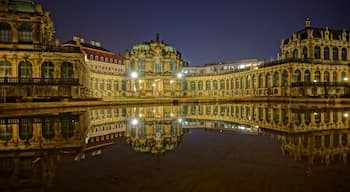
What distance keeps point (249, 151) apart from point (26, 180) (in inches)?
280

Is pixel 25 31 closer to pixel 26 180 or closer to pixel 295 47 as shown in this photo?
pixel 26 180

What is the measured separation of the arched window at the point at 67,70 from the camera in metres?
43.6

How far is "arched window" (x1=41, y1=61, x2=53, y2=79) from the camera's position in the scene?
42.7 meters

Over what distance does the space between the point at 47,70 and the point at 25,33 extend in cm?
848

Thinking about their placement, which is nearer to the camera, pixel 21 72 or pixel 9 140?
pixel 9 140

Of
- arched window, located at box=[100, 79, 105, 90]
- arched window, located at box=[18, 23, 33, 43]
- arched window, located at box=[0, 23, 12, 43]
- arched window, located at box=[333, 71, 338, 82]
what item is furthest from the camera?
arched window, located at box=[100, 79, 105, 90]

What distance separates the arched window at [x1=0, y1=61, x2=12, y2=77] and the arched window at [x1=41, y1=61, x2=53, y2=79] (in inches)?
181

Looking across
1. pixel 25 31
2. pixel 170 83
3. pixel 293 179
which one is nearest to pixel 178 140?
pixel 293 179

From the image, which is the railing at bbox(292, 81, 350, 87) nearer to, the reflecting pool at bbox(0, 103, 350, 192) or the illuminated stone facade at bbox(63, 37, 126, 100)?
the illuminated stone facade at bbox(63, 37, 126, 100)

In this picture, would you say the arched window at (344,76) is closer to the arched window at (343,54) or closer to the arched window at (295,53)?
the arched window at (343,54)

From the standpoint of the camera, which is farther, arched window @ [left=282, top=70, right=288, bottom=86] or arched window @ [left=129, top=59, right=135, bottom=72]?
arched window @ [left=129, top=59, right=135, bottom=72]

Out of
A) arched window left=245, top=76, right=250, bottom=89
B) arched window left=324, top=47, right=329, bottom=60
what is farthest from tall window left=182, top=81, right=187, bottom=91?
arched window left=324, top=47, right=329, bottom=60

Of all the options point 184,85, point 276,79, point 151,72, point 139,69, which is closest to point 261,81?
point 276,79

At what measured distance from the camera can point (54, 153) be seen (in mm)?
9656
